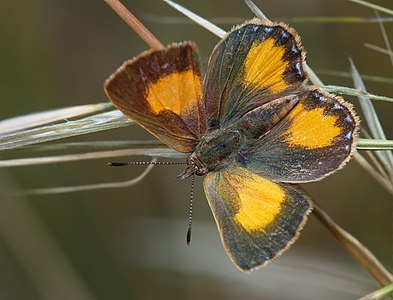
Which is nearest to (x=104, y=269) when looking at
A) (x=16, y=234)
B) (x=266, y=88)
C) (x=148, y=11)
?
(x=16, y=234)

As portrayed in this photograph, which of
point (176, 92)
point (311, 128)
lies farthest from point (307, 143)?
point (176, 92)

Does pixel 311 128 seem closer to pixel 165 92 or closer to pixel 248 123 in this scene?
pixel 248 123

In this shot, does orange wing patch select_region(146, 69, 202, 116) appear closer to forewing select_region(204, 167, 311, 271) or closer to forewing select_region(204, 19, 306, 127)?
forewing select_region(204, 19, 306, 127)

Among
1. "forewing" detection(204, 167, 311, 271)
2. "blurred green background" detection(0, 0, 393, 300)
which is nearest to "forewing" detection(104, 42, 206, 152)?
"forewing" detection(204, 167, 311, 271)

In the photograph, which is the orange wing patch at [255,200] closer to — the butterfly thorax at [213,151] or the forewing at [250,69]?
the butterfly thorax at [213,151]

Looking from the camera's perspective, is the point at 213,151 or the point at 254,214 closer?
the point at 254,214

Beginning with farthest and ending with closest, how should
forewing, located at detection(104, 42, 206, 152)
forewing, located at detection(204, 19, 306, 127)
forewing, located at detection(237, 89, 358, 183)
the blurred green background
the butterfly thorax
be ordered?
the blurred green background, the butterfly thorax, forewing, located at detection(204, 19, 306, 127), forewing, located at detection(237, 89, 358, 183), forewing, located at detection(104, 42, 206, 152)

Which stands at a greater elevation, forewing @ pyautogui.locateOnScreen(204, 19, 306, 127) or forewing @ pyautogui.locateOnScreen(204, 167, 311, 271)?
forewing @ pyautogui.locateOnScreen(204, 19, 306, 127)
